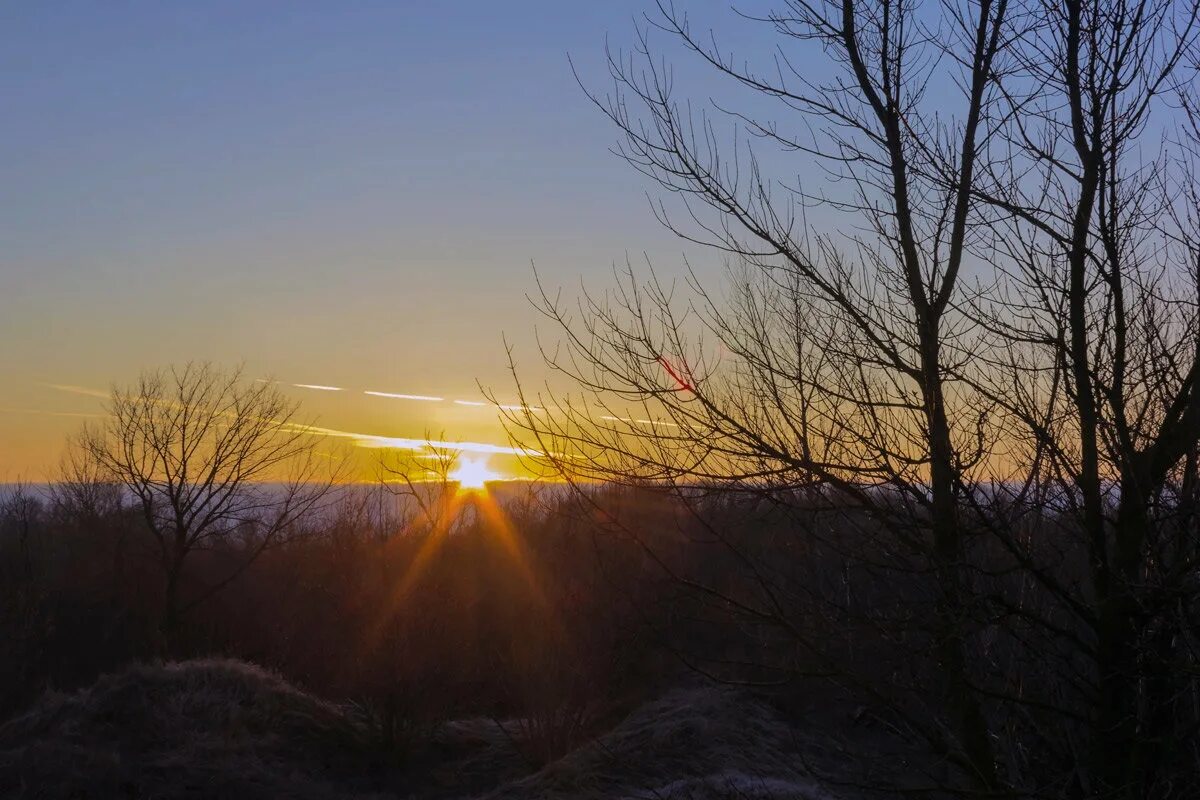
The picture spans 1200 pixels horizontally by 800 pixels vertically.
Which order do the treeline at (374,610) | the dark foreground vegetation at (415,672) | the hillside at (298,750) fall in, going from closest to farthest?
the dark foreground vegetation at (415,672)
the hillside at (298,750)
the treeline at (374,610)

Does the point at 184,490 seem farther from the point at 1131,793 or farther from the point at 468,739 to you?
the point at 1131,793

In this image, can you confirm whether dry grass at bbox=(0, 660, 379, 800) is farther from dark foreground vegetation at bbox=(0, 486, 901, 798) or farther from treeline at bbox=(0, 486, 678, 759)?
treeline at bbox=(0, 486, 678, 759)

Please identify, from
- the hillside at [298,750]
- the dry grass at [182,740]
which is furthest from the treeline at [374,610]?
the dry grass at [182,740]

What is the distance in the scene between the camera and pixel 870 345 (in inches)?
188

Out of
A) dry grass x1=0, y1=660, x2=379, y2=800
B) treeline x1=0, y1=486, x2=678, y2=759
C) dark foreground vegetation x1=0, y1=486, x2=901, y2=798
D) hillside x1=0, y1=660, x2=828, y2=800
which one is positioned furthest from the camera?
treeline x1=0, y1=486, x2=678, y2=759

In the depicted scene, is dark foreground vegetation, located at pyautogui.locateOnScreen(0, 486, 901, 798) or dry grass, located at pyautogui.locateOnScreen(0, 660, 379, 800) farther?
dry grass, located at pyautogui.locateOnScreen(0, 660, 379, 800)

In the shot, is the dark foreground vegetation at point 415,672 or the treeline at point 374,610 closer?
the dark foreground vegetation at point 415,672

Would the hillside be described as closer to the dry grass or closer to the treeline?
the dry grass

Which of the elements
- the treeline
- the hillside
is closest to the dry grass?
the hillside

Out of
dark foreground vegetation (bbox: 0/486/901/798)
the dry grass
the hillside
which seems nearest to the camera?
dark foreground vegetation (bbox: 0/486/901/798)

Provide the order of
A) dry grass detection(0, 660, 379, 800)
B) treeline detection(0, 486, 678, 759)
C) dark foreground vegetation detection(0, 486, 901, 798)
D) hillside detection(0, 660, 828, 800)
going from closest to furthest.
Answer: dark foreground vegetation detection(0, 486, 901, 798) < hillside detection(0, 660, 828, 800) < dry grass detection(0, 660, 379, 800) < treeline detection(0, 486, 678, 759)

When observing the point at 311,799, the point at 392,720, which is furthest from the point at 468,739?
the point at 311,799

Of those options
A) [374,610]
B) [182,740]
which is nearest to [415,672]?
[182,740]

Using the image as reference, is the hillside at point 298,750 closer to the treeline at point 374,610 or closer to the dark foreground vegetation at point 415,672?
the dark foreground vegetation at point 415,672
